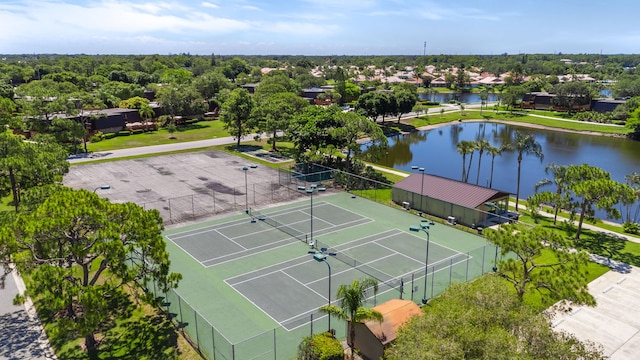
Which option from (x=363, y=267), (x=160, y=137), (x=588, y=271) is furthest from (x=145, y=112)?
(x=588, y=271)

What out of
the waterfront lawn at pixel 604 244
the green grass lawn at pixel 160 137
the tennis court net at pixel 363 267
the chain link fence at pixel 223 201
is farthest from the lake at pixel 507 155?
the green grass lawn at pixel 160 137

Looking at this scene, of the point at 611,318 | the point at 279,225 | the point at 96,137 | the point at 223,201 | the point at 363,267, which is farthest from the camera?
the point at 96,137

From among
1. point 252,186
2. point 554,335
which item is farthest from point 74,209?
point 252,186

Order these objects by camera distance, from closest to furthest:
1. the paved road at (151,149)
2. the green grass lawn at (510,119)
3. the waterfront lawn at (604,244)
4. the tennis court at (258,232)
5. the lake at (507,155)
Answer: the waterfront lawn at (604,244) < the tennis court at (258,232) < the paved road at (151,149) < the lake at (507,155) < the green grass lawn at (510,119)

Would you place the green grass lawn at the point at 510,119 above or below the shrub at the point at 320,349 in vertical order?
above

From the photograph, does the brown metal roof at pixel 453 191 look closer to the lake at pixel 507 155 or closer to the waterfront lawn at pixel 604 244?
the waterfront lawn at pixel 604 244

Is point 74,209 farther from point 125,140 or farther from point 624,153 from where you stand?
point 624,153

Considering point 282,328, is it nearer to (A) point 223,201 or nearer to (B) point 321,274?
(B) point 321,274

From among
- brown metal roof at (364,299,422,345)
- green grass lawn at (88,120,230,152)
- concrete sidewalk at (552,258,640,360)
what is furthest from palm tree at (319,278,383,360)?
green grass lawn at (88,120,230,152)
